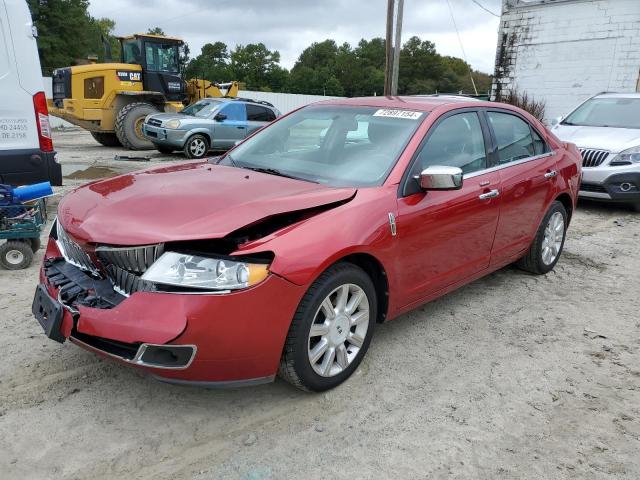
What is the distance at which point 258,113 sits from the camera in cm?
1505

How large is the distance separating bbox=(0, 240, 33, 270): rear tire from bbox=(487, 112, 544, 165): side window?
4144 millimetres

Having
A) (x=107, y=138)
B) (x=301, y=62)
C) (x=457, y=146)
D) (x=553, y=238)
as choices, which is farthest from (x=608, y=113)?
(x=301, y=62)

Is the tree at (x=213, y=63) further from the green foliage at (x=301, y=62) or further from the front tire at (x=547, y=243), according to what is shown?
the front tire at (x=547, y=243)

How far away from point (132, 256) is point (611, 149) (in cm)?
751

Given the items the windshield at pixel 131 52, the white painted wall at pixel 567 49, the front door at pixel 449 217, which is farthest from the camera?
the windshield at pixel 131 52

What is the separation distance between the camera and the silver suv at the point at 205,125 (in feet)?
44.0

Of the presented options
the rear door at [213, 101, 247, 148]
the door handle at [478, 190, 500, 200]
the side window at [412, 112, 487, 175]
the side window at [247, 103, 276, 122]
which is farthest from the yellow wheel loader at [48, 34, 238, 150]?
the door handle at [478, 190, 500, 200]

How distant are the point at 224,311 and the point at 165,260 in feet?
1.24

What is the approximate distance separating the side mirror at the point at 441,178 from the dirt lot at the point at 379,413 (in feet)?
3.64

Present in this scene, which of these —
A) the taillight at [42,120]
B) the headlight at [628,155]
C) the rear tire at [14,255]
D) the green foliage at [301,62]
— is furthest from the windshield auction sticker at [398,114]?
the green foliage at [301,62]

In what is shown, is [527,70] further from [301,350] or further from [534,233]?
[301,350]

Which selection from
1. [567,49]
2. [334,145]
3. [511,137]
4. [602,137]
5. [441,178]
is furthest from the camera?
[567,49]

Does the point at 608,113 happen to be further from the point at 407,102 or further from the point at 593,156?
the point at 407,102

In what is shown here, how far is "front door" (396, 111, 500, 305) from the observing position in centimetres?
333
